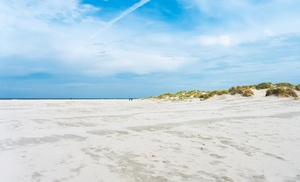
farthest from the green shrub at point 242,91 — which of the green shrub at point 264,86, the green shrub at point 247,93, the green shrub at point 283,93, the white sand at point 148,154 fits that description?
the white sand at point 148,154

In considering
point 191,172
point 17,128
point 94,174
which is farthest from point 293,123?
point 17,128

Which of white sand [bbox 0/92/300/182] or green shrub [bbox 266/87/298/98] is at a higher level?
green shrub [bbox 266/87/298/98]

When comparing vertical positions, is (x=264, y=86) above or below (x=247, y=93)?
above

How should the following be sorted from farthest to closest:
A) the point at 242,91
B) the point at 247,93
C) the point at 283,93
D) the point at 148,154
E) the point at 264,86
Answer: the point at 264,86 < the point at 242,91 < the point at 247,93 < the point at 283,93 < the point at 148,154

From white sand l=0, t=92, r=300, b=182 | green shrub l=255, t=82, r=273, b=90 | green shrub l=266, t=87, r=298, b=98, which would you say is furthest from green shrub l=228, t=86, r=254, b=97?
white sand l=0, t=92, r=300, b=182

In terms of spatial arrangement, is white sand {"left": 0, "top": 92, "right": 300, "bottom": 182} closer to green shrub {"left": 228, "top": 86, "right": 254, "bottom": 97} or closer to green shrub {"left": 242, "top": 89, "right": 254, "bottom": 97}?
green shrub {"left": 242, "top": 89, "right": 254, "bottom": 97}

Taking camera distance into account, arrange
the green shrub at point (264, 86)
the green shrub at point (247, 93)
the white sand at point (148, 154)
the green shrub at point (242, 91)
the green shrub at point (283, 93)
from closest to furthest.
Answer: the white sand at point (148, 154) → the green shrub at point (283, 93) → the green shrub at point (247, 93) → the green shrub at point (242, 91) → the green shrub at point (264, 86)

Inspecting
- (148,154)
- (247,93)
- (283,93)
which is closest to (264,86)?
(247,93)

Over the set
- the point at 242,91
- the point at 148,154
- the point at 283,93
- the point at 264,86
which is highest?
the point at 264,86

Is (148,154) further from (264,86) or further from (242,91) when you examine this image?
(264,86)

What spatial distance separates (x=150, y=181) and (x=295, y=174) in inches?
82.6

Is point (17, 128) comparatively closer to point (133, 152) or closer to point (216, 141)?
point (133, 152)

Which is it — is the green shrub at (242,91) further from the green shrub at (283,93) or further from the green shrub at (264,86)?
the green shrub at (264,86)

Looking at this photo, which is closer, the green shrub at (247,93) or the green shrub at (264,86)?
the green shrub at (247,93)
